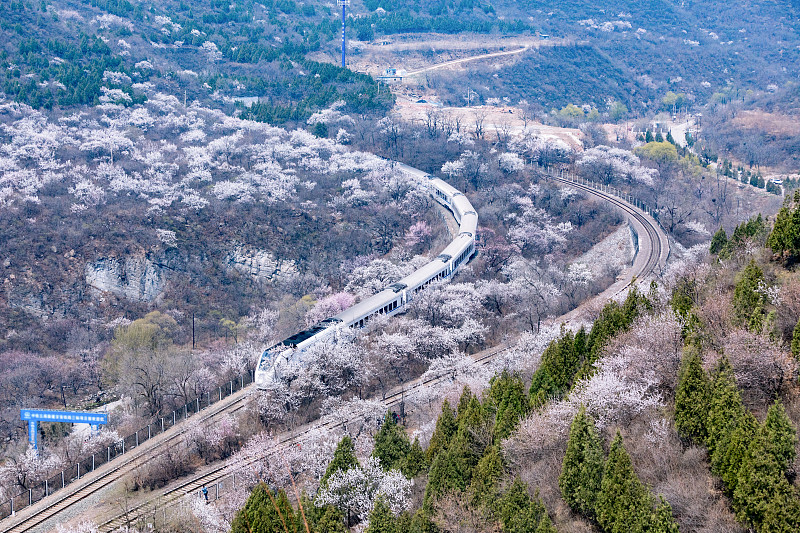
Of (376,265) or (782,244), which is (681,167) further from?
(782,244)

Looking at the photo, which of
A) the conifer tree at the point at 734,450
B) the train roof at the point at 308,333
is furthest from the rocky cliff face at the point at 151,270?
the conifer tree at the point at 734,450

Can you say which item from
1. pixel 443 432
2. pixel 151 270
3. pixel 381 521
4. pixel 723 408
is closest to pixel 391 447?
pixel 443 432

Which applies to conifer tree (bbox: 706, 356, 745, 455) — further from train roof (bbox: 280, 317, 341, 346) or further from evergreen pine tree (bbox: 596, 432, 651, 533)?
train roof (bbox: 280, 317, 341, 346)

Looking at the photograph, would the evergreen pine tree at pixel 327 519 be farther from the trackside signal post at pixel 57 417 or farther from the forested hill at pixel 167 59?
the forested hill at pixel 167 59

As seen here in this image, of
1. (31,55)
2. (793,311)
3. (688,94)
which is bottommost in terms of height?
(688,94)

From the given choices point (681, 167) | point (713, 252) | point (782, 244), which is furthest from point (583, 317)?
point (681, 167)

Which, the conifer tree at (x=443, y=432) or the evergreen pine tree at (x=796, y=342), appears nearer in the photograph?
the evergreen pine tree at (x=796, y=342)

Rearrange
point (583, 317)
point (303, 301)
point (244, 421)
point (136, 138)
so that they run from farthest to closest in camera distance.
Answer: point (136, 138) → point (303, 301) → point (583, 317) → point (244, 421)
